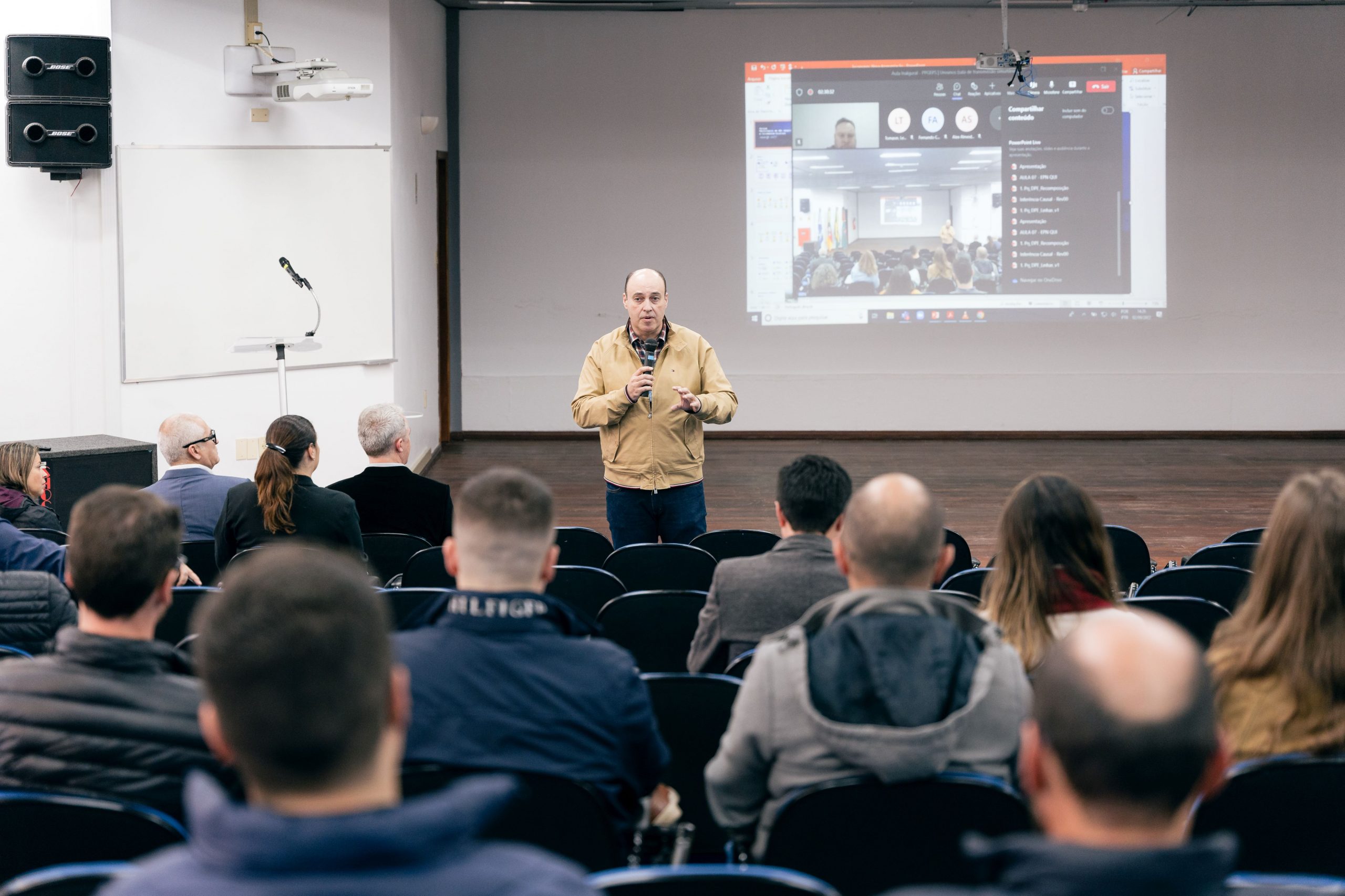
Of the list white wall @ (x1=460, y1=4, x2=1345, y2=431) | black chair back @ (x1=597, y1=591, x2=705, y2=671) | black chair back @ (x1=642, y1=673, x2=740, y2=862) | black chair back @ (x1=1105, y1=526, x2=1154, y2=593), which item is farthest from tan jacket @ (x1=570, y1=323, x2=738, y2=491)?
white wall @ (x1=460, y1=4, x2=1345, y2=431)

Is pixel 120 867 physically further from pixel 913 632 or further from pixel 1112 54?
pixel 1112 54

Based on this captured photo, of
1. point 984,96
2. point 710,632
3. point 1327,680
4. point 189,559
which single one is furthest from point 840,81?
point 1327,680

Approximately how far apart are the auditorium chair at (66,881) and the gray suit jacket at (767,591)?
1.58 m

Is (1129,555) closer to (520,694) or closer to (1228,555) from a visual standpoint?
(1228,555)

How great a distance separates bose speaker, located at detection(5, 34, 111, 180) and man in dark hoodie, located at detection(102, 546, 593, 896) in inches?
249

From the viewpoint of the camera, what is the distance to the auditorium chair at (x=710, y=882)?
1.39m

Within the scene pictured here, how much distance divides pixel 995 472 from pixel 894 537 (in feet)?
25.9

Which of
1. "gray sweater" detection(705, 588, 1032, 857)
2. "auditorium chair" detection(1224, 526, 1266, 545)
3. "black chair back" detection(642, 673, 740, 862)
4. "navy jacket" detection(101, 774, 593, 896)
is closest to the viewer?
"navy jacket" detection(101, 774, 593, 896)

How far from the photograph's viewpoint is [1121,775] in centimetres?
106

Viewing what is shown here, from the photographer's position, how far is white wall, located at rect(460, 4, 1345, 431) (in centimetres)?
1095

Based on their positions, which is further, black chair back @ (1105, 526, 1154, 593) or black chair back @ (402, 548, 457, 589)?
black chair back @ (1105, 526, 1154, 593)

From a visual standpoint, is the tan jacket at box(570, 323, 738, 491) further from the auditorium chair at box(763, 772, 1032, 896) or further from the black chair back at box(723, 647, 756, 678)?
the auditorium chair at box(763, 772, 1032, 896)

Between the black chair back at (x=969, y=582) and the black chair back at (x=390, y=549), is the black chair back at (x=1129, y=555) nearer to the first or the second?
the black chair back at (x=969, y=582)

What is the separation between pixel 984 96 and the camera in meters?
10.4
